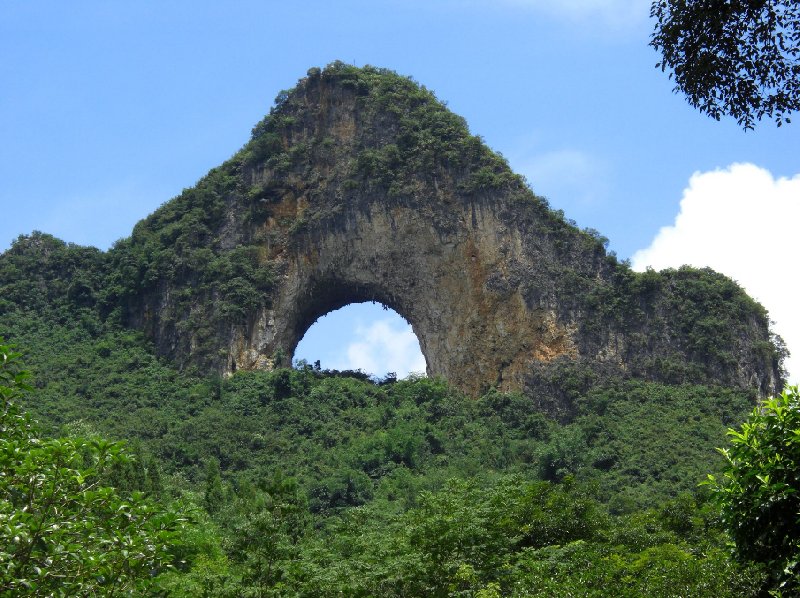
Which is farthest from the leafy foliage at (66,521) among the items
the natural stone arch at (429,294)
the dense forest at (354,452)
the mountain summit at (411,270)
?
the natural stone arch at (429,294)

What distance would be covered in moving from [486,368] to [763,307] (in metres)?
12.3

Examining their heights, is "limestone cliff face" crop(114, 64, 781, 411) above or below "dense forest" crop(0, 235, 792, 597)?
above

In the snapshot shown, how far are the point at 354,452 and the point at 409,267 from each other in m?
9.83

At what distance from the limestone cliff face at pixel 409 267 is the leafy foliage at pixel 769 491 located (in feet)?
120

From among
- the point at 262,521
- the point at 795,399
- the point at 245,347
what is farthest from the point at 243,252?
the point at 795,399

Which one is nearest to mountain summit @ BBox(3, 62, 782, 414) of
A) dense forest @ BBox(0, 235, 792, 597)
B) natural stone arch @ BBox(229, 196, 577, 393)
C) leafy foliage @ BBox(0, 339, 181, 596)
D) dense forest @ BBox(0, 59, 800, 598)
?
natural stone arch @ BBox(229, 196, 577, 393)

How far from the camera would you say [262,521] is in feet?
68.2

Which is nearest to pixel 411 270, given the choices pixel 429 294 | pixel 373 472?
pixel 429 294

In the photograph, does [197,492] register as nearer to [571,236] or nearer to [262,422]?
[262,422]

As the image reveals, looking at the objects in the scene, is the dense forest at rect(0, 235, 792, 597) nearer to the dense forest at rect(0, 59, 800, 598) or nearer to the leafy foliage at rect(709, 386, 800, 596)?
the dense forest at rect(0, 59, 800, 598)

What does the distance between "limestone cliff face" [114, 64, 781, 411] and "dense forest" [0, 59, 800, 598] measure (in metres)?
0.20

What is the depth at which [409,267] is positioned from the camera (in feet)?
160

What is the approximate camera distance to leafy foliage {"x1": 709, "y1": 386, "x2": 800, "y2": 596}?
901 centimetres

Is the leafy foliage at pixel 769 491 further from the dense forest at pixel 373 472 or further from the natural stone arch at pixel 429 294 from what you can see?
the natural stone arch at pixel 429 294
